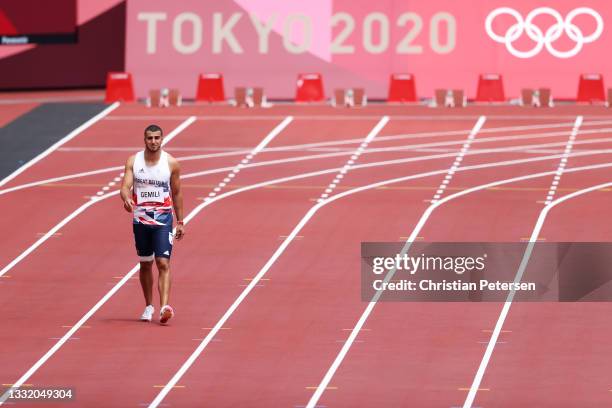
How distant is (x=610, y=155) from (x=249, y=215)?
6.66m

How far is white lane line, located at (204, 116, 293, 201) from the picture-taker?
2123cm

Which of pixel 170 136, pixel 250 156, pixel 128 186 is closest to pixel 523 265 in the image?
pixel 128 186

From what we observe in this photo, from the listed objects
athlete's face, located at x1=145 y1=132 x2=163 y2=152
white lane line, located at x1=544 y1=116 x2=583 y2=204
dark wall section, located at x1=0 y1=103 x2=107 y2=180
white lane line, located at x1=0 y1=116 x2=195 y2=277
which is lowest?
white lane line, located at x1=0 y1=116 x2=195 y2=277

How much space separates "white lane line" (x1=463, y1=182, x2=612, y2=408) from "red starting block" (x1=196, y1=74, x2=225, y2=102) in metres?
9.17

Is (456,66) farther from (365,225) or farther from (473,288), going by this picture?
(473,288)

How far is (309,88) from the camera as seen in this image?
96.2 feet

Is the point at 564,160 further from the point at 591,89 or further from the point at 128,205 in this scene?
the point at 128,205

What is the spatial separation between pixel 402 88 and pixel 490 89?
1.68 m

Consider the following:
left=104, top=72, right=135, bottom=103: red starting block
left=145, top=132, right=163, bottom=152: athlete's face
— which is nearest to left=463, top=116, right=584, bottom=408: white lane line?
left=145, top=132, right=163, bottom=152: athlete's face

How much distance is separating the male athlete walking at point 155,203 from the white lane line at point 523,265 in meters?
3.00

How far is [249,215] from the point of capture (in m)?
19.6

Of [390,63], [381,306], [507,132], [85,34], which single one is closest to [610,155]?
[507,132]

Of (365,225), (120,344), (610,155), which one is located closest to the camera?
(120,344)

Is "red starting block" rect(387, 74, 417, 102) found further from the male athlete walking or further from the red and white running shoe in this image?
the red and white running shoe
